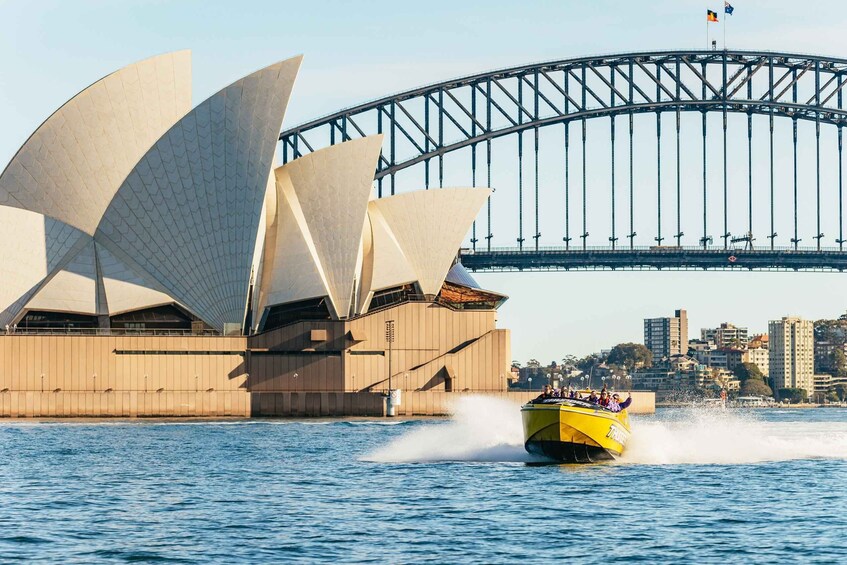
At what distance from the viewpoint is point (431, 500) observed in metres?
30.3

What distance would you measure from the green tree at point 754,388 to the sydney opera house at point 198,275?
108m

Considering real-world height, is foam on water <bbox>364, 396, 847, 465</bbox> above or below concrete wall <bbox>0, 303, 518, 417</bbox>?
below

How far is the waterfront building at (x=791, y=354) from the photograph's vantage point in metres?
187

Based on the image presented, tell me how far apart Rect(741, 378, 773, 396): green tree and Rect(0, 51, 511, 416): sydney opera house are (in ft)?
354

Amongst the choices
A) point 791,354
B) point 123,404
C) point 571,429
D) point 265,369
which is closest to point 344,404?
point 265,369

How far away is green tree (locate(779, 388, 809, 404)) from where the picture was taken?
17850cm

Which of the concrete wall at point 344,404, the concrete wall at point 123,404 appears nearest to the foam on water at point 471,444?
the concrete wall at point 344,404

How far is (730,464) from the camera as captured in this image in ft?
130

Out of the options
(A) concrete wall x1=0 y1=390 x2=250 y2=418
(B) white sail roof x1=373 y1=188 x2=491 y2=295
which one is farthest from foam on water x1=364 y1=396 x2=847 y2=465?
(B) white sail roof x1=373 y1=188 x2=491 y2=295

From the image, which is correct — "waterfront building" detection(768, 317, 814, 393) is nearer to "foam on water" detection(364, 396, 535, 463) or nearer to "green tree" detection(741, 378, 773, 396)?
"green tree" detection(741, 378, 773, 396)

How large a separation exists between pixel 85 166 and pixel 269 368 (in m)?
12.5

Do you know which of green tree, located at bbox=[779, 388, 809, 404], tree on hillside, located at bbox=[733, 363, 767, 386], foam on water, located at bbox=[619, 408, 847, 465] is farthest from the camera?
tree on hillside, located at bbox=[733, 363, 767, 386]

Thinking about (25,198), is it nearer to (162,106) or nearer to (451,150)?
(162,106)

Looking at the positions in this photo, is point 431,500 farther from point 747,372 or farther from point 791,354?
point 791,354
